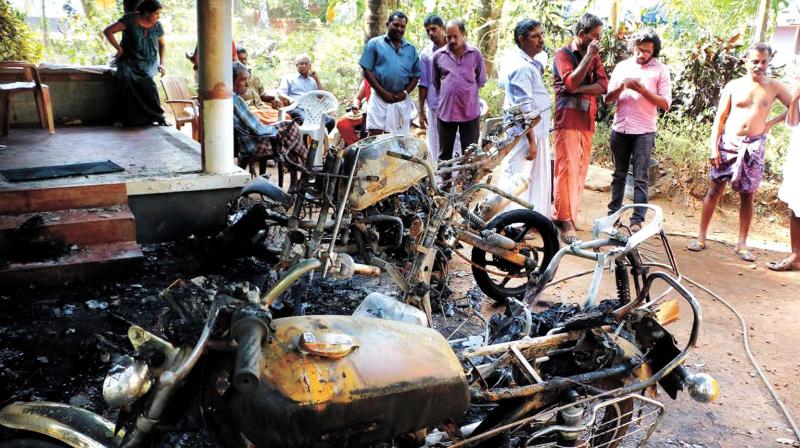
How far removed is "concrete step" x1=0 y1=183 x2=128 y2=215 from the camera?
5078 mm

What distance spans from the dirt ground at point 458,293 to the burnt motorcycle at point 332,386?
1.99ft

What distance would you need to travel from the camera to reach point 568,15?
12.8 metres

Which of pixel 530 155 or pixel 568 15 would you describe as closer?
pixel 530 155

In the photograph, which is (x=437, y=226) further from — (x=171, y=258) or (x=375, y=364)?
(x=171, y=258)

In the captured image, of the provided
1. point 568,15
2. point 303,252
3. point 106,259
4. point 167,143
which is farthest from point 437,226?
point 568,15

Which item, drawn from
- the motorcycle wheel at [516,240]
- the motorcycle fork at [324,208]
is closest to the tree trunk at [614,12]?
the motorcycle wheel at [516,240]

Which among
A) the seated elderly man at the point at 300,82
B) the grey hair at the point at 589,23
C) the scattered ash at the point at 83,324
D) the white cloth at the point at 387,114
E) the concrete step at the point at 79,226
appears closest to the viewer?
the scattered ash at the point at 83,324

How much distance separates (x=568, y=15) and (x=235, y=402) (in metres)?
12.5

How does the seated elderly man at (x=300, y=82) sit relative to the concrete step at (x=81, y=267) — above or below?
above

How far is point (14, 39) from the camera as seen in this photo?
9047 millimetres

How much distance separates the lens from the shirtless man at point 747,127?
627 centimetres

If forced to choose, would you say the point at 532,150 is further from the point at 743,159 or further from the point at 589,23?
the point at 743,159

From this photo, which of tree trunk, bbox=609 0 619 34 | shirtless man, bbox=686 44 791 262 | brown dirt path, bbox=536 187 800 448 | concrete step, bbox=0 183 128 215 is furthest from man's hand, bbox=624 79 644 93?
tree trunk, bbox=609 0 619 34

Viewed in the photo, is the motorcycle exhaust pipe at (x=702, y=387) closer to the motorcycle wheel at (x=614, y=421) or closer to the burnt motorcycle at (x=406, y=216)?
the motorcycle wheel at (x=614, y=421)
